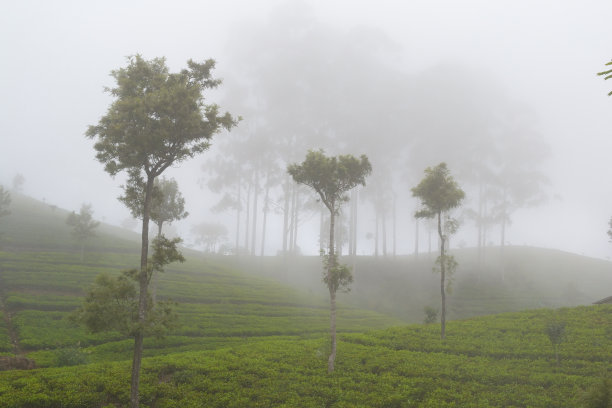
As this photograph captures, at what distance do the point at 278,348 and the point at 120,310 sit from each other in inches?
A: 537

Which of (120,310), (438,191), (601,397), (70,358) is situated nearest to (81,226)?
(70,358)

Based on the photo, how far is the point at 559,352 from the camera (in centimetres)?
2312

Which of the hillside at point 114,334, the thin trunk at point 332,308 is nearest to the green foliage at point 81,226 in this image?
the hillside at point 114,334

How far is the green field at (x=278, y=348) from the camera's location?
58.6 feet

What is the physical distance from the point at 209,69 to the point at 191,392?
18.4m

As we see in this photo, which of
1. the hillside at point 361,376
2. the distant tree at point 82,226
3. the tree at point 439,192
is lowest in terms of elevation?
the hillside at point 361,376

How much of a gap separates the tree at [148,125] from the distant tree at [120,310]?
1.52 ft

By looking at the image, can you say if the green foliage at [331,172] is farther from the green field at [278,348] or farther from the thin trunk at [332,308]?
the green field at [278,348]

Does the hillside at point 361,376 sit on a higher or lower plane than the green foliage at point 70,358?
higher

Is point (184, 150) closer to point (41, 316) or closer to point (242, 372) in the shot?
point (242, 372)

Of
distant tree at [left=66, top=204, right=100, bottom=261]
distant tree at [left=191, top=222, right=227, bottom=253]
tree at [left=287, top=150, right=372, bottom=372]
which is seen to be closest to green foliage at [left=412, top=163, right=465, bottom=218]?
tree at [left=287, top=150, right=372, bottom=372]

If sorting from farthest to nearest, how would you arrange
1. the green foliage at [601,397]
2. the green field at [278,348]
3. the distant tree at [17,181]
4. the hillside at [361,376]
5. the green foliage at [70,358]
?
the distant tree at [17,181] < the green foliage at [70,358] < the green field at [278,348] < the hillside at [361,376] < the green foliage at [601,397]

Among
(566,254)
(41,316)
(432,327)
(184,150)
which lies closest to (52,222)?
(41,316)

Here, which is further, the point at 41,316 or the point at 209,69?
the point at 41,316
